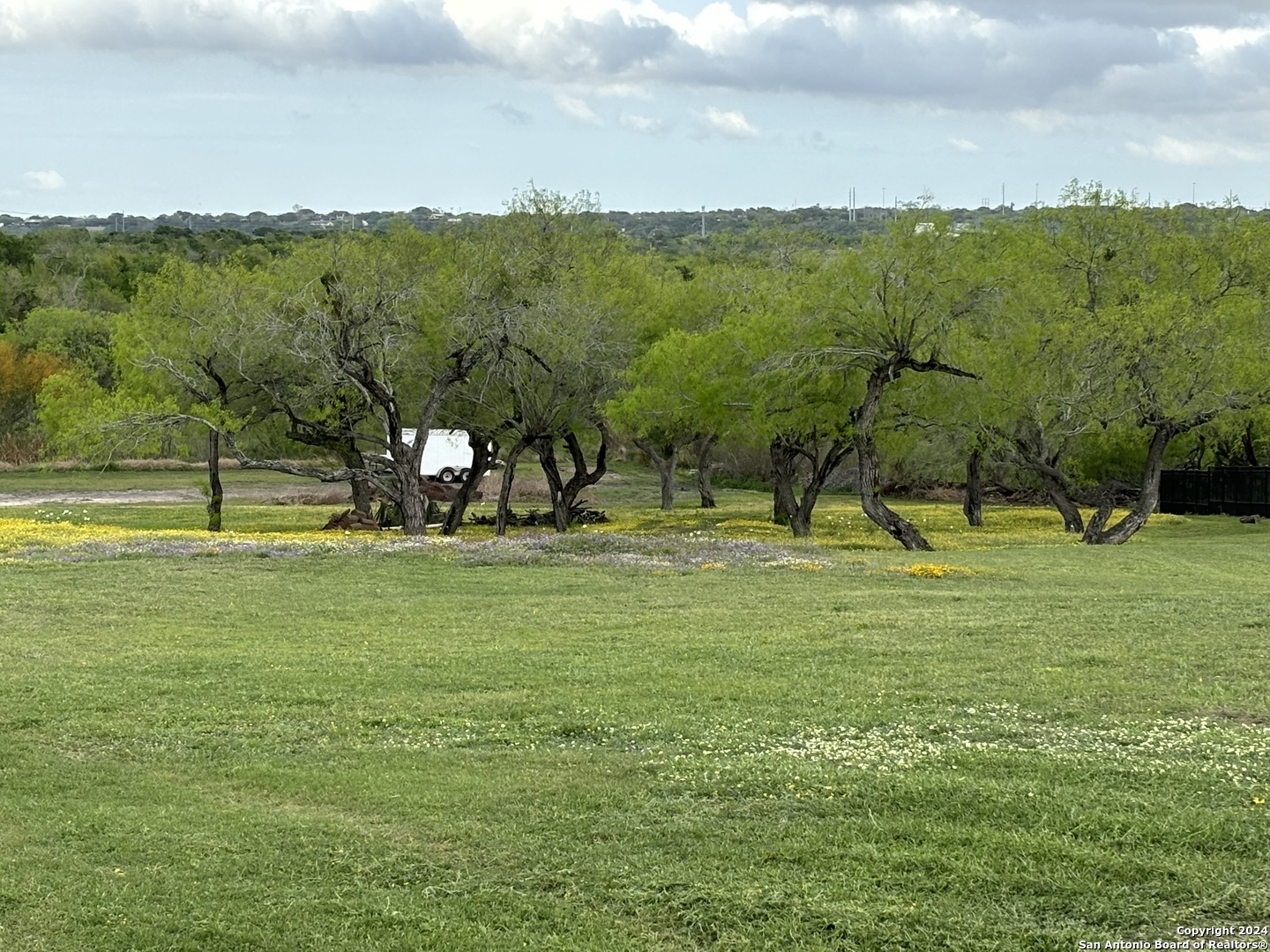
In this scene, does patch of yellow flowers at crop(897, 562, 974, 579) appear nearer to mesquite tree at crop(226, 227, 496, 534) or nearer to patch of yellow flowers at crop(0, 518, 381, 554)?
patch of yellow flowers at crop(0, 518, 381, 554)

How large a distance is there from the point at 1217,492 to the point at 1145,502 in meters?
18.8

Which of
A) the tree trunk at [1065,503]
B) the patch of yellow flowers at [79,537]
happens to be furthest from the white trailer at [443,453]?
the tree trunk at [1065,503]

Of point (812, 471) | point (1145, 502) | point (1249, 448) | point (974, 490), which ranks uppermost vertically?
point (1249, 448)

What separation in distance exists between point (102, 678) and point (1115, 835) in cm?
1058

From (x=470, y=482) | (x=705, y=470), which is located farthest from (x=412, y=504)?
(x=705, y=470)

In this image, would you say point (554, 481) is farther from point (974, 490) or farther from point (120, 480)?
point (120, 480)

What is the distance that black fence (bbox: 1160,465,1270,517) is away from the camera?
47906mm

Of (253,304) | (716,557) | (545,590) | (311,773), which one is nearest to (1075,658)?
(311,773)

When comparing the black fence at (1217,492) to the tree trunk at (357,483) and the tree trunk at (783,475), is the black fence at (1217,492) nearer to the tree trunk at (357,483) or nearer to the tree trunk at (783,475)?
the tree trunk at (783,475)

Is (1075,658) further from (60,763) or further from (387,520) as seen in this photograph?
(387,520)

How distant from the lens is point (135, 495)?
57.9 m

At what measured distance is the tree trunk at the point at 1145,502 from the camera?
112 feet

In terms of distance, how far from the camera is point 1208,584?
23031mm

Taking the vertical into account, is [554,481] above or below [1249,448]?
below
